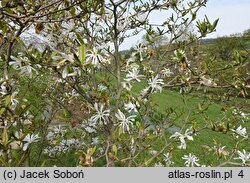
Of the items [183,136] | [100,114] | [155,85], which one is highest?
[155,85]

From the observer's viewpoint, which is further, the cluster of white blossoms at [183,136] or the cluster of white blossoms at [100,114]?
the cluster of white blossoms at [183,136]

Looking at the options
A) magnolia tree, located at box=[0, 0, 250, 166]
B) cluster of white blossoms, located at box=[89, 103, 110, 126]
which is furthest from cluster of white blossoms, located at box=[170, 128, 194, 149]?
cluster of white blossoms, located at box=[89, 103, 110, 126]

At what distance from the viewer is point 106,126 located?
9.12ft

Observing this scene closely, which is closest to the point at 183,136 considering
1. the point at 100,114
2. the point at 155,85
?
the point at 155,85

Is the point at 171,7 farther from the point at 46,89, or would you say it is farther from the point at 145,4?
the point at 46,89

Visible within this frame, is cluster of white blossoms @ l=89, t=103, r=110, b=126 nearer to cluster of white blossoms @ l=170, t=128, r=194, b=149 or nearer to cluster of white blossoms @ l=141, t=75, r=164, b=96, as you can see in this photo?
cluster of white blossoms @ l=141, t=75, r=164, b=96

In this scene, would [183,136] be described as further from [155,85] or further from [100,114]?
[100,114]

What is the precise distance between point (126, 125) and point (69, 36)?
3.48 ft

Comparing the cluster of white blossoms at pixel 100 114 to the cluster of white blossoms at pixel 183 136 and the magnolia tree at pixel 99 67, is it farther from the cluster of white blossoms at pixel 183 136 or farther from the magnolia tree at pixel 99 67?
the cluster of white blossoms at pixel 183 136

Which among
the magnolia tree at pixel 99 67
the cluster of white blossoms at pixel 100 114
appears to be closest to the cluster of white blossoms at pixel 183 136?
the magnolia tree at pixel 99 67

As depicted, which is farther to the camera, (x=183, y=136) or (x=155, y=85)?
(x=183, y=136)
